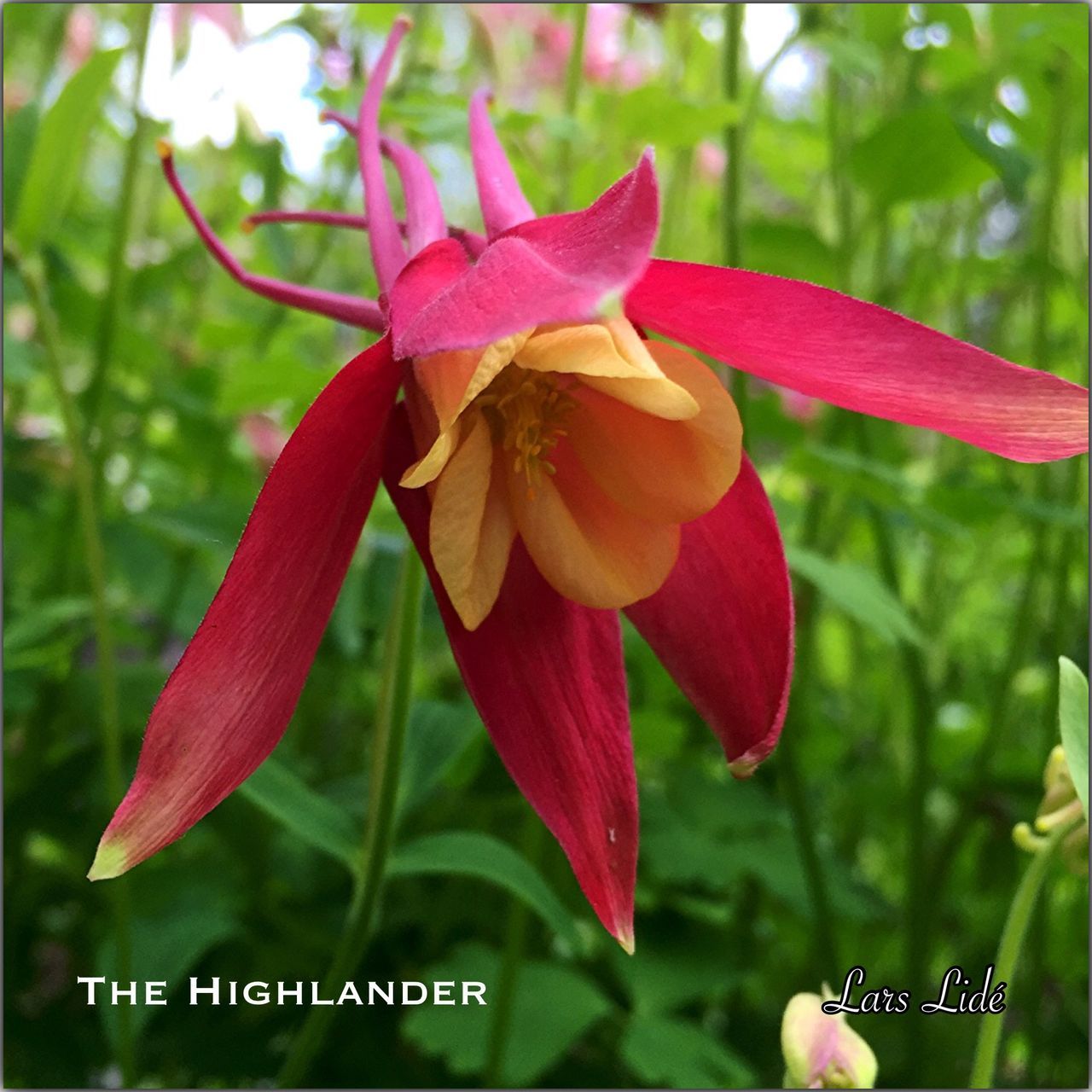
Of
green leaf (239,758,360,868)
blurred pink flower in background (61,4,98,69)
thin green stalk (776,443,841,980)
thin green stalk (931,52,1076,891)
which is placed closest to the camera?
green leaf (239,758,360,868)

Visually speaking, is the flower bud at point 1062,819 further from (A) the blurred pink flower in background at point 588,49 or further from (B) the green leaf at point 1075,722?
(A) the blurred pink flower in background at point 588,49

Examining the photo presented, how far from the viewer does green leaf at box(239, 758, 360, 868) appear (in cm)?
49

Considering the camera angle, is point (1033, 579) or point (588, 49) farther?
point (588, 49)

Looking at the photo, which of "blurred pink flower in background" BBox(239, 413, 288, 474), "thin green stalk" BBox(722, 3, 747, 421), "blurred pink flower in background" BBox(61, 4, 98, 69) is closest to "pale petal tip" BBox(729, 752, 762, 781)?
"thin green stalk" BBox(722, 3, 747, 421)

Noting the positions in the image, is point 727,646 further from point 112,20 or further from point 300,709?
point 112,20

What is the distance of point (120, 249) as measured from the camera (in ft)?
2.40

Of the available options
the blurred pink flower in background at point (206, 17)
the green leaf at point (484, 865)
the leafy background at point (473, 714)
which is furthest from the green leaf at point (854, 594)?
the blurred pink flower in background at point (206, 17)

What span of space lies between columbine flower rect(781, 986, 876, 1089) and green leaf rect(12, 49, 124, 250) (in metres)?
0.52

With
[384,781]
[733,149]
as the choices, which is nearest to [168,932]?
[384,781]

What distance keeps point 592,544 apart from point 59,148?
1.27 feet

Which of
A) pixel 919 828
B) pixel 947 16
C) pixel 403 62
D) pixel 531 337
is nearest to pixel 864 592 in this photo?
pixel 919 828

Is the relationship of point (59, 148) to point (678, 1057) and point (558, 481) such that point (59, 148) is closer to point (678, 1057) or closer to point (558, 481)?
point (558, 481)

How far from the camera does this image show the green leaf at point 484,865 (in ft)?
1.66

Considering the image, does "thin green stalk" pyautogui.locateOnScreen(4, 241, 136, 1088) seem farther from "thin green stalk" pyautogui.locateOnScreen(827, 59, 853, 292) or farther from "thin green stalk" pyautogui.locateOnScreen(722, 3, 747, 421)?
"thin green stalk" pyautogui.locateOnScreen(827, 59, 853, 292)
